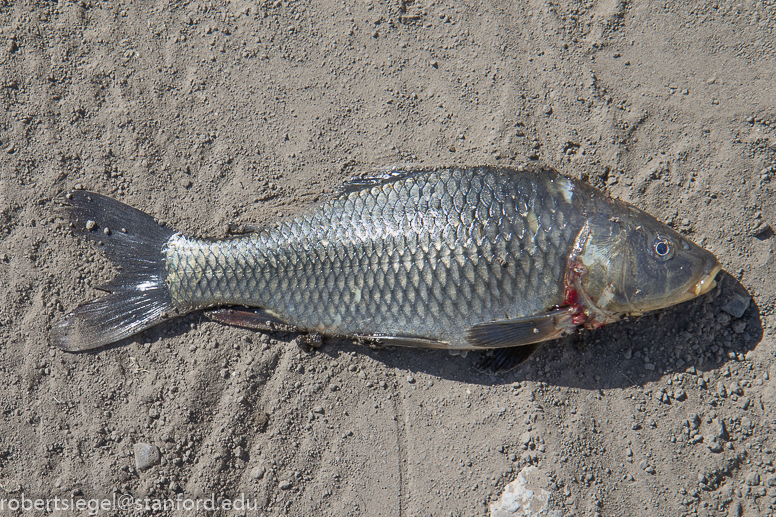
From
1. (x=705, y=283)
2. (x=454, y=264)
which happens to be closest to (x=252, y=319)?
(x=454, y=264)

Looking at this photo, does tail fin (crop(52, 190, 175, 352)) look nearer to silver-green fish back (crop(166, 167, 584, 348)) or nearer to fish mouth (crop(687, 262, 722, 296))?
silver-green fish back (crop(166, 167, 584, 348))

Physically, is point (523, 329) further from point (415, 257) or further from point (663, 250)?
point (663, 250)

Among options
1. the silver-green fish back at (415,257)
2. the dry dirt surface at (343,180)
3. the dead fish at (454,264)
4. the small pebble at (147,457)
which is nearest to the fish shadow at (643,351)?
the dry dirt surface at (343,180)

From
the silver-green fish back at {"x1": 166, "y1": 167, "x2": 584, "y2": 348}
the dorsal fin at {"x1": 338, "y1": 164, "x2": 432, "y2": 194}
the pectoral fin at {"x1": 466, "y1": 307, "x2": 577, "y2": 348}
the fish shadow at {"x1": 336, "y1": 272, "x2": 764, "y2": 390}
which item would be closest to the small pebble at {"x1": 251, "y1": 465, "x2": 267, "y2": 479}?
the silver-green fish back at {"x1": 166, "y1": 167, "x2": 584, "y2": 348}

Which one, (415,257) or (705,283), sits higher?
(415,257)

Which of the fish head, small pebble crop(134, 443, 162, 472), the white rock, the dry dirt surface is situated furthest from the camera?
small pebble crop(134, 443, 162, 472)

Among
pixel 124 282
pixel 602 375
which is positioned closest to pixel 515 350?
pixel 602 375
